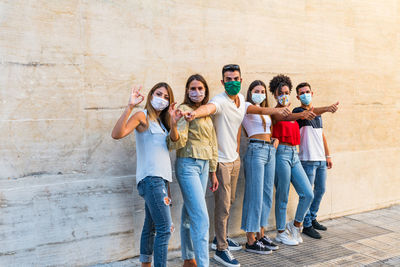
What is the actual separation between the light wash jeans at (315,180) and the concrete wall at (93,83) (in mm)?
325

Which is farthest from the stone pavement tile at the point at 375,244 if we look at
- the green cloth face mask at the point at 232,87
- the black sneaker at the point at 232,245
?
the green cloth face mask at the point at 232,87

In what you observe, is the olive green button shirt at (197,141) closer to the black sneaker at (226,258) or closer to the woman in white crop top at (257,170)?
the woman in white crop top at (257,170)

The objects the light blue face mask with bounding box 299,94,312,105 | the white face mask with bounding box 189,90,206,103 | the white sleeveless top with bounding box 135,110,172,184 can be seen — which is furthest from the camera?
the light blue face mask with bounding box 299,94,312,105

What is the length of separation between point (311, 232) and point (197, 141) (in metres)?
2.42

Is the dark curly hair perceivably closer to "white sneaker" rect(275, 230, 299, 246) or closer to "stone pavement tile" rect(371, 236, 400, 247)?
"white sneaker" rect(275, 230, 299, 246)

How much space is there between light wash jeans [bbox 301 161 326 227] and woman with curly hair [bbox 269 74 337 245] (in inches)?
15.2

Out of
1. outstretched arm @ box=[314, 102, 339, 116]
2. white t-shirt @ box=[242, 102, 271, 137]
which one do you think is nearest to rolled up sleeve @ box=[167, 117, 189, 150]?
white t-shirt @ box=[242, 102, 271, 137]

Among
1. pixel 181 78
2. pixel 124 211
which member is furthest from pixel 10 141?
pixel 181 78

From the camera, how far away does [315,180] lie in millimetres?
5602

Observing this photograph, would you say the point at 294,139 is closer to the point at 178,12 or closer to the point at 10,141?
the point at 178,12

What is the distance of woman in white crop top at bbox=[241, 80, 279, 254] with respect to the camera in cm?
461

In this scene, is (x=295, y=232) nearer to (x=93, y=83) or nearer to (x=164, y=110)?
(x=164, y=110)

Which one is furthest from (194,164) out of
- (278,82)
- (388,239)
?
(388,239)

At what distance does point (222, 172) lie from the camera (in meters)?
4.29
